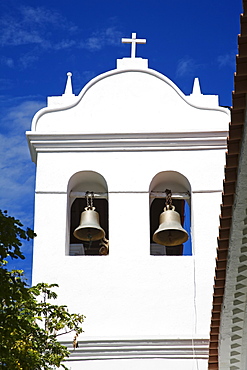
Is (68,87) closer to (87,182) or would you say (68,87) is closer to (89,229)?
(87,182)

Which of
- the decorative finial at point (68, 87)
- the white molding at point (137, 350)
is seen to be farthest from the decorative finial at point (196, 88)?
the white molding at point (137, 350)

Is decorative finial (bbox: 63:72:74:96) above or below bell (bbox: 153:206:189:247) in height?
above

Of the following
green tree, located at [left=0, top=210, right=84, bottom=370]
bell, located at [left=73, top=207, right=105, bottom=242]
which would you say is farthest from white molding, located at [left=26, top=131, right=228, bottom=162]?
green tree, located at [left=0, top=210, right=84, bottom=370]

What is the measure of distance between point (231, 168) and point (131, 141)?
265 inches

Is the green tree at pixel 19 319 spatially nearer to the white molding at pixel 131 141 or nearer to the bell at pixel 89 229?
the bell at pixel 89 229

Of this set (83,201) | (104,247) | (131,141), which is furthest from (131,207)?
(83,201)

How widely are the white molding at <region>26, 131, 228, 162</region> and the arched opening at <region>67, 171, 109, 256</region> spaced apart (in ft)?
1.35

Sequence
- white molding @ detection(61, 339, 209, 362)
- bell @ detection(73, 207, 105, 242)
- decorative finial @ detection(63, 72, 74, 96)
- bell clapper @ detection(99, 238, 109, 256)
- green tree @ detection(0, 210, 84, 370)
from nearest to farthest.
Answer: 1. green tree @ detection(0, 210, 84, 370)
2. white molding @ detection(61, 339, 209, 362)
3. bell @ detection(73, 207, 105, 242)
4. bell clapper @ detection(99, 238, 109, 256)
5. decorative finial @ detection(63, 72, 74, 96)

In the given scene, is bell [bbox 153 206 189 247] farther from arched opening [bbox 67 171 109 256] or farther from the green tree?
the green tree

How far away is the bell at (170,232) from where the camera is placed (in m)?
15.1

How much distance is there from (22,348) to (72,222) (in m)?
6.87

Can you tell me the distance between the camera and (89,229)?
15328 millimetres

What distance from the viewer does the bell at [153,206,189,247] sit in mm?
15133

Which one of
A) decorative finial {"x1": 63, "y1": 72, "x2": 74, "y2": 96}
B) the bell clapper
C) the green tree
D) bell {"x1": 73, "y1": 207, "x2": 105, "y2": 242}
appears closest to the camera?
the green tree
